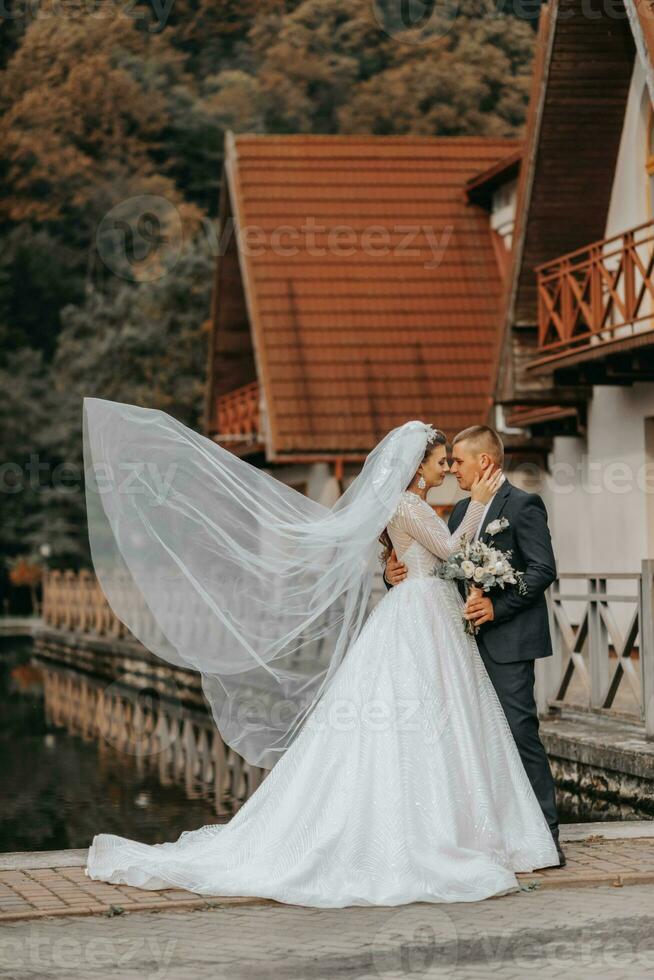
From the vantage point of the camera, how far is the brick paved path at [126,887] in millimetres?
6574

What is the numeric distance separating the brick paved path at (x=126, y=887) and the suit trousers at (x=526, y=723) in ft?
1.12

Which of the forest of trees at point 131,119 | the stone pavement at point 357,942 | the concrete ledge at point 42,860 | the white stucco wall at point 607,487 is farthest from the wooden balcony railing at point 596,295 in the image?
the forest of trees at point 131,119

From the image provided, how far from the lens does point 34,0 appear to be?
6412 centimetres

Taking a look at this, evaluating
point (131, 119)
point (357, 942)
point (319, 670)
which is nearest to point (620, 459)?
point (319, 670)

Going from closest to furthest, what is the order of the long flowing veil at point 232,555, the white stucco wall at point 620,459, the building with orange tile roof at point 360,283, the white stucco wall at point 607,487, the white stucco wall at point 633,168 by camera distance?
the long flowing veil at point 232,555, the white stucco wall at point 633,168, the white stucco wall at point 620,459, the white stucco wall at point 607,487, the building with orange tile roof at point 360,283

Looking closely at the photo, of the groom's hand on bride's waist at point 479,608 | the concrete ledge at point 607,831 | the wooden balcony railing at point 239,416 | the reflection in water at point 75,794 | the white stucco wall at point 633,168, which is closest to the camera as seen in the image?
the groom's hand on bride's waist at point 479,608

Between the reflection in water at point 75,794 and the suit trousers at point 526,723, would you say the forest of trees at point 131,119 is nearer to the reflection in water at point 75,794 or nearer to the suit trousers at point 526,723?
the reflection in water at point 75,794

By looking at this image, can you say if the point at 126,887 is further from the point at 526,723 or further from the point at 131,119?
the point at 131,119

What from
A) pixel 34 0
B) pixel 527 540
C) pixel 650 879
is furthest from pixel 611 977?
pixel 34 0

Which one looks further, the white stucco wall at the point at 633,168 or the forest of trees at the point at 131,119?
the forest of trees at the point at 131,119

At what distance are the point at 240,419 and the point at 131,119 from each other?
3417 cm

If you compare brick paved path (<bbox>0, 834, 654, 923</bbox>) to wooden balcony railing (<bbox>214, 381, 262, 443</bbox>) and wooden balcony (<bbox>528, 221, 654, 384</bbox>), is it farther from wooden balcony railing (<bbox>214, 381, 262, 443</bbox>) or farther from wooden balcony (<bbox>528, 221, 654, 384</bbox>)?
wooden balcony railing (<bbox>214, 381, 262, 443</bbox>)

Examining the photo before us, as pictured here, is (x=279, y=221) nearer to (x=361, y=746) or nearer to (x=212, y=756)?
(x=212, y=756)

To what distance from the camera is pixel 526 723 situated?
7.48 metres
